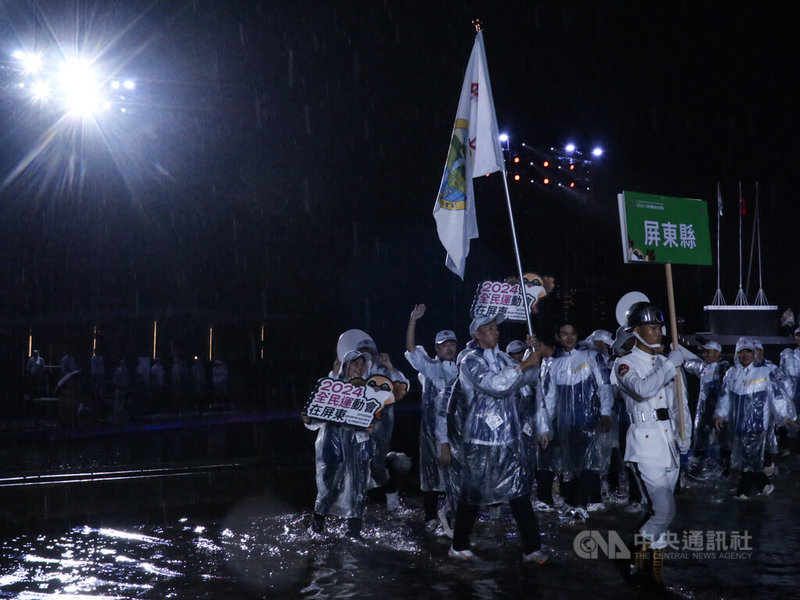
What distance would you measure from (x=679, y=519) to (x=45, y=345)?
2402 centimetres

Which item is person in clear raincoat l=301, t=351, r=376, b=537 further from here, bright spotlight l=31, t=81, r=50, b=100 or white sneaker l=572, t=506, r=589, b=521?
bright spotlight l=31, t=81, r=50, b=100

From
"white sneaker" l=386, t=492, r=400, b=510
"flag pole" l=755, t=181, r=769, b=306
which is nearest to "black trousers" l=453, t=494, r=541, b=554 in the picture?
"white sneaker" l=386, t=492, r=400, b=510

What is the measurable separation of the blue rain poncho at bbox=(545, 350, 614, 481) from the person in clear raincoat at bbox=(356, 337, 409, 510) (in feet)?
5.46

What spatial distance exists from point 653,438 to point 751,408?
4810 millimetres

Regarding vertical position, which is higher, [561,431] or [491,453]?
[491,453]

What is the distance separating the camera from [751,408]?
9359 mm

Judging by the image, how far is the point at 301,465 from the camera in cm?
1218

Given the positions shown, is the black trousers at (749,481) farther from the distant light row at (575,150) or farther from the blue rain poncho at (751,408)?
the distant light row at (575,150)

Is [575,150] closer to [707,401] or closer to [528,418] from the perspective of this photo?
[707,401]

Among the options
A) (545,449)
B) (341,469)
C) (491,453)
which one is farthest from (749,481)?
(341,469)

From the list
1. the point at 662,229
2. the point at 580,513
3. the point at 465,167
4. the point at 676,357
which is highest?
the point at 465,167

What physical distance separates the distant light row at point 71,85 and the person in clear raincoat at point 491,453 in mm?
16462

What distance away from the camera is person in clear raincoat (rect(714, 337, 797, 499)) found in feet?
29.6

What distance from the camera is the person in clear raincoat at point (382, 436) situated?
27.5 ft
